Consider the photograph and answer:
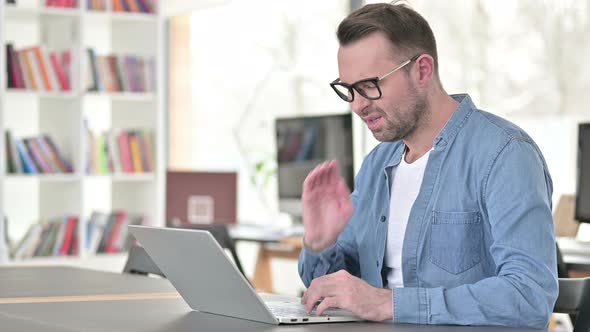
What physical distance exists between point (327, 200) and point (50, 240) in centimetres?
389

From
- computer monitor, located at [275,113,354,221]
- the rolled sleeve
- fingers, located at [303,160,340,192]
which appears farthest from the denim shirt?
computer monitor, located at [275,113,354,221]

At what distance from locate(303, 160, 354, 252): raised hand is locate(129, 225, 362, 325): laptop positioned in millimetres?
173

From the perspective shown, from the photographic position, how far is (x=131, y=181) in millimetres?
6121

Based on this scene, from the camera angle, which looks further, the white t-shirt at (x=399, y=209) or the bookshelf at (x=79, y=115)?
the bookshelf at (x=79, y=115)

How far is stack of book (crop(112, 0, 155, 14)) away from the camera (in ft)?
19.3

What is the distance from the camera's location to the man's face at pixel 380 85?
6.73 ft

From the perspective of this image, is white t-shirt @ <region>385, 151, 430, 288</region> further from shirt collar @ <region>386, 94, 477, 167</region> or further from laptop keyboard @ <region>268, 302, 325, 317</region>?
laptop keyboard @ <region>268, 302, 325, 317</region>

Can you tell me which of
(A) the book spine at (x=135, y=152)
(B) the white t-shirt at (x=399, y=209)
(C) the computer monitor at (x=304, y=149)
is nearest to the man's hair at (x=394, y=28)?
(B) the white t-shirt at (x=399, y=209)

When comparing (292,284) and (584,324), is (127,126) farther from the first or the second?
(584,324)

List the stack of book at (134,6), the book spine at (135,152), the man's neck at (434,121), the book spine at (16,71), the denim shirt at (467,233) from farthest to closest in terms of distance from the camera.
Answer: the book spine at (135,152) < the stack of book at (134,6) < the book spine at (16,71) < the man's neck at (434,121) < the denim shirt at (467,233)

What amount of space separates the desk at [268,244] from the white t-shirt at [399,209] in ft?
8.15

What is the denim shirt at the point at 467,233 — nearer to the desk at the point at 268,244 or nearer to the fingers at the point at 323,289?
the fingers at the point at 323,289

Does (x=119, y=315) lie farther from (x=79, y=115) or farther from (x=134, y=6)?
(x=134, y=6)

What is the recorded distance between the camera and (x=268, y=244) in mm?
4895
